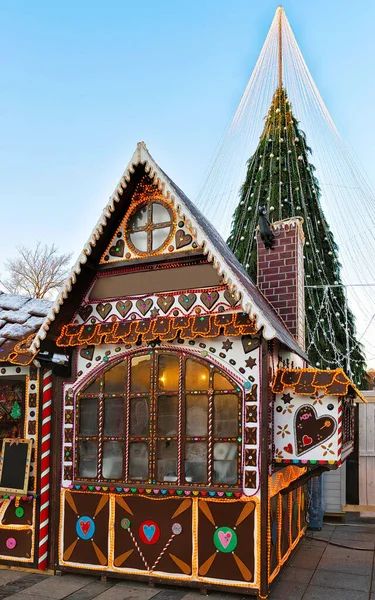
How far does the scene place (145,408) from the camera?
7281 millimetres

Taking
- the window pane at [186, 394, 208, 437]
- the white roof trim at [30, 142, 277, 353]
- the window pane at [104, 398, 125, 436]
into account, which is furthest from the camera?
the window pane at [104, 398, 125, 436]

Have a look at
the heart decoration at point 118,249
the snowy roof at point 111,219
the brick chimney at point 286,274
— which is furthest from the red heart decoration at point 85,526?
the brick chimney at point 286,274

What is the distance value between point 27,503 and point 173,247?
4.10 meters

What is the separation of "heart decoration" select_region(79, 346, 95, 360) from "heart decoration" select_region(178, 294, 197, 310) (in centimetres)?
148

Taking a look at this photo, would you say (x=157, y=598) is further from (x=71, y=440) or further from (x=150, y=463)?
(x=71, y=440)

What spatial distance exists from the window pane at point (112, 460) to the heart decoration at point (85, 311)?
1.77m

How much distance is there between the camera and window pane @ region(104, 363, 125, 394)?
24.6 ft

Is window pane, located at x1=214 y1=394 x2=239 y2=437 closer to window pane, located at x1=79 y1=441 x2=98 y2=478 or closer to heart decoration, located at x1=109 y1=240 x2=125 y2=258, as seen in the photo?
window pane, located at x1=79 y1=441 x2=98 y2=478

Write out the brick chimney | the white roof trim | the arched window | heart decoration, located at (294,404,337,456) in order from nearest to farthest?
the white roof trim < heart decoration, located at (294,404,337,456) < the arched window < the brick chimney

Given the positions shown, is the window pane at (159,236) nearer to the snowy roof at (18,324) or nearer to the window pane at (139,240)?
the window pane at (139,240)

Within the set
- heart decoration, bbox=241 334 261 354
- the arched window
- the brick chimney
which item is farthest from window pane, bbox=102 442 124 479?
the brick chimney

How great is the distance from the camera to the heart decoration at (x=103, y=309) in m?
7.73

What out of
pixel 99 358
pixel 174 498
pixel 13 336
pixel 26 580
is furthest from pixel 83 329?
pixel 26 580

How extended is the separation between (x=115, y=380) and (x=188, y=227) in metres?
2.32
